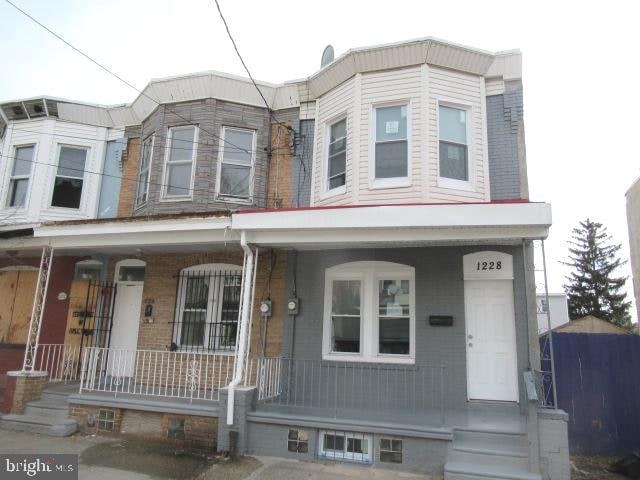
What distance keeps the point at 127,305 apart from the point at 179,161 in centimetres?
326

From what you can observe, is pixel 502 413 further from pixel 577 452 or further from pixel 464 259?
pixel 464 259

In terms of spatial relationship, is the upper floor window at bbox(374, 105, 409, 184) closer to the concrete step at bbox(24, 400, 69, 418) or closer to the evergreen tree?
the concrete step at bbox(24, 400, 69, 418)

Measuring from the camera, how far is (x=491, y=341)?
748 centimetres

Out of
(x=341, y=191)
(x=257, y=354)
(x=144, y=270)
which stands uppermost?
(x=341, y=191)

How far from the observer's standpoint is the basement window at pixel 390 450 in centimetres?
608

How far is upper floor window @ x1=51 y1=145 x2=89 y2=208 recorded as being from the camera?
11094mm

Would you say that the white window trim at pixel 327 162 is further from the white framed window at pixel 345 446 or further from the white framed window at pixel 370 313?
the white framed window at pixel 345 446

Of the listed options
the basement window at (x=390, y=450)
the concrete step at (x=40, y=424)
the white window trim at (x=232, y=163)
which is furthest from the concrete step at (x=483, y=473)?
the white window trim at (x=232, y=163)

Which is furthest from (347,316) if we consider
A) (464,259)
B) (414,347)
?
(464,259)

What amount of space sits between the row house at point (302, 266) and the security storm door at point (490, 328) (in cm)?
3

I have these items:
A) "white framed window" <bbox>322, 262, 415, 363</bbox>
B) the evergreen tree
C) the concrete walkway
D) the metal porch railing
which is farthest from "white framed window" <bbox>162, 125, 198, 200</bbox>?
the evergreen tree

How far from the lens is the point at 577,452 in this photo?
24.0ft

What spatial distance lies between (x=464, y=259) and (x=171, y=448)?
5.42 metres

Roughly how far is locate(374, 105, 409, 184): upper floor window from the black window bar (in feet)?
11.3
